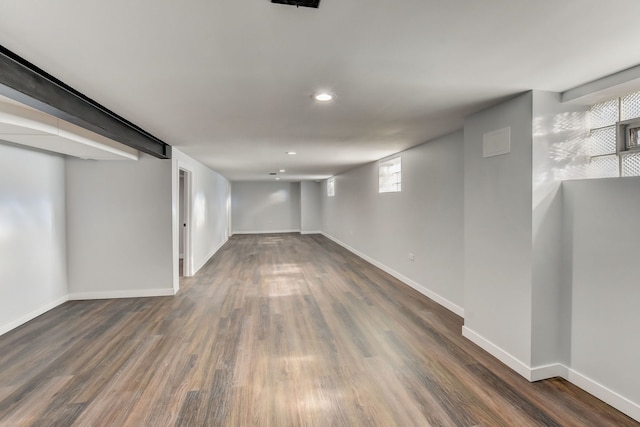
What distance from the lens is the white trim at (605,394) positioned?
188 centimetres

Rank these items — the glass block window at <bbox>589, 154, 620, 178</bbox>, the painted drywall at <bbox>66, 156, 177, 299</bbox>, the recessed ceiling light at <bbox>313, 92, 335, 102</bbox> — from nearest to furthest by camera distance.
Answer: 1. the glass block window at <bbox>589, 154, 620, 178</bbox>
2. the recessed ceiling light at <bbox>313, 92, 335, 102</bbox>
3. the painted drywall at <bbox>66, 156, 177, 299</bbox>

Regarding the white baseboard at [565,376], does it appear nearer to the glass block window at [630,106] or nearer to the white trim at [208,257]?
the glass block window at [630,106]

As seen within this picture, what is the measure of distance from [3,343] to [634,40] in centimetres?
532

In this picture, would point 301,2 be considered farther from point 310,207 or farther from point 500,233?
point 310,207

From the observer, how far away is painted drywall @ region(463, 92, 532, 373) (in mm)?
2314

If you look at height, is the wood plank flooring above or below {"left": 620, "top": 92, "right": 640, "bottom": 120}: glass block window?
below

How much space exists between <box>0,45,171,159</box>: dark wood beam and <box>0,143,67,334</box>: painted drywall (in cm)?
137

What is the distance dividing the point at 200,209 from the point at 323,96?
4.64m

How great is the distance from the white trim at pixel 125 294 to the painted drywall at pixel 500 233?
400 cm

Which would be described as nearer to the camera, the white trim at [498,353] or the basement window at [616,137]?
the basement window at [616,137]

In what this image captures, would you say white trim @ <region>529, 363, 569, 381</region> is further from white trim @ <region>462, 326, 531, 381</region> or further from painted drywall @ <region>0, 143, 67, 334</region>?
painted drywall @ <region>0, 143, 67, 334</region>

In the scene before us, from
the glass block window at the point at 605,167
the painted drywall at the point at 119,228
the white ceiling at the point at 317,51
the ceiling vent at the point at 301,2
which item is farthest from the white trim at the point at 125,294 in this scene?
the glass block window at the point at 605,167

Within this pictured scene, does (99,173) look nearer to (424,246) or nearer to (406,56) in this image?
(406,56)

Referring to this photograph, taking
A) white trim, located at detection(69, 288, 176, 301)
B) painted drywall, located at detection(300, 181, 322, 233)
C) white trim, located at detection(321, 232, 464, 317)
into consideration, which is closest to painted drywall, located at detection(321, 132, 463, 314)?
white trim, located at detection(321, 232, 464, 317)
